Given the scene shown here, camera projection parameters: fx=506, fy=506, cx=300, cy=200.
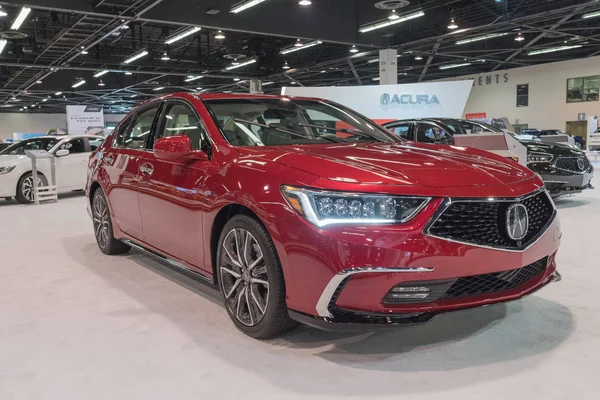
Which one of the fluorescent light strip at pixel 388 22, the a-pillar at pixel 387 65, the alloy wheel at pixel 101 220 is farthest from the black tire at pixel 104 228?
the a-pillar at pixel 387 65

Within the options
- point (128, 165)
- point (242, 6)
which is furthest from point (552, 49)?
point (128, 165)

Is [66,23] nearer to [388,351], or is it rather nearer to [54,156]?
[54,156]

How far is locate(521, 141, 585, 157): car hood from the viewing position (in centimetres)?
678

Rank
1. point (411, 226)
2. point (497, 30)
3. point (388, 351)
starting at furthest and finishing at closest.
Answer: point (497, 30), point (388, 351), point (411, 226)

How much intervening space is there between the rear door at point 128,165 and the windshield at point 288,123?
817 mm

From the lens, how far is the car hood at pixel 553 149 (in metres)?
6.78

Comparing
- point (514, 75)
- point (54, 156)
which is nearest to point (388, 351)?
point (54, 156)

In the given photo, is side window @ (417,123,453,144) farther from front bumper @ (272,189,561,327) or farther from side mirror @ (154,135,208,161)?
front bumper @ (272,189,561,327)

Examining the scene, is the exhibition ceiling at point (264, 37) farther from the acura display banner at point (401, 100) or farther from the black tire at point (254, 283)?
the black tire at point (254, 283)

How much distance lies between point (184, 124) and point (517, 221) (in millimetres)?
2133

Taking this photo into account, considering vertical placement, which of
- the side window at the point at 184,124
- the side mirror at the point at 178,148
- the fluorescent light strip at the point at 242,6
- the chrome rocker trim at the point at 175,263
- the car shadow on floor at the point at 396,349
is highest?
the fluorescent light strip at the point at 242,6

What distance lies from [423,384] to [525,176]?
3.78ft

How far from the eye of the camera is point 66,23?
44.4 ft

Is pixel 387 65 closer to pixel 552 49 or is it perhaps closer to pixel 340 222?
pixel 552 49
